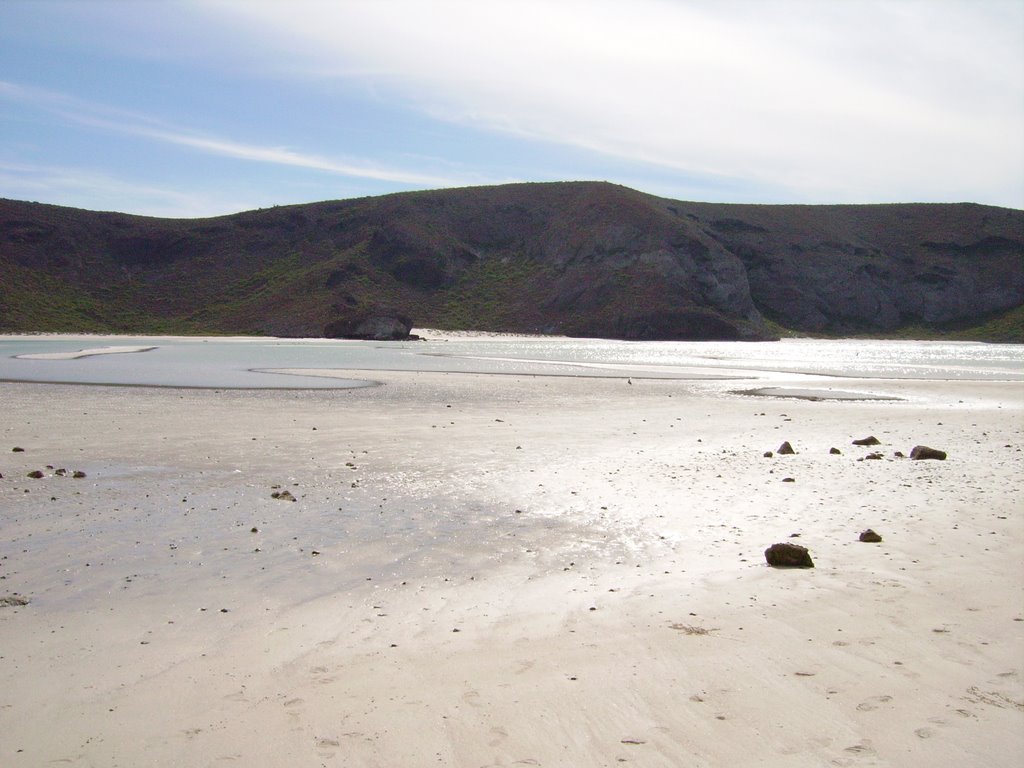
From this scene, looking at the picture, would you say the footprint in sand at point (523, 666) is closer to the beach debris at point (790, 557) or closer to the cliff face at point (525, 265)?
the beach debris at point (790, 557)

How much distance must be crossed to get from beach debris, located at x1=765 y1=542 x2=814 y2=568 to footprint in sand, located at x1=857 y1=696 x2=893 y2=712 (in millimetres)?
2502

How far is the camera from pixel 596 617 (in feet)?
19.8

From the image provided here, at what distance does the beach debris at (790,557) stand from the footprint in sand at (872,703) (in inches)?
98.5

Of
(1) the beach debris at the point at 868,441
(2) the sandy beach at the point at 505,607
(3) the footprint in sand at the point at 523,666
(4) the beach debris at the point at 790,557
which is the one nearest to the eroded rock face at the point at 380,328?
(2) the sandy beach at the point at 505,607

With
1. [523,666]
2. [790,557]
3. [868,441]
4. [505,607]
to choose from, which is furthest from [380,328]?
[523,666]

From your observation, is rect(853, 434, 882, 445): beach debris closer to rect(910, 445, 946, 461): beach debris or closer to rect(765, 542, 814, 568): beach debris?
rect(910, 445, 946, 461): beach debris

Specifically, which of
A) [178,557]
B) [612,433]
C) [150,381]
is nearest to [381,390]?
[150,381]

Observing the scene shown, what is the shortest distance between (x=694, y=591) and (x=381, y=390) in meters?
18.9

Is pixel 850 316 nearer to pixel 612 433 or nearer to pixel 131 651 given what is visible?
pixel 612 433

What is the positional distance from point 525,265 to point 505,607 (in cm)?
10553

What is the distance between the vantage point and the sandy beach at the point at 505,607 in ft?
14.2

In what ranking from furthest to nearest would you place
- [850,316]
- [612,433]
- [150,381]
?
1. [850,316]
2. [150,381]
3. [612,433]

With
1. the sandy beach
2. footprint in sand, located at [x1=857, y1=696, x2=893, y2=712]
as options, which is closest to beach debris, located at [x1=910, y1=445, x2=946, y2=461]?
the sandy beach

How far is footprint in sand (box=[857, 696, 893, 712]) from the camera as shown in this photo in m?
4.62
